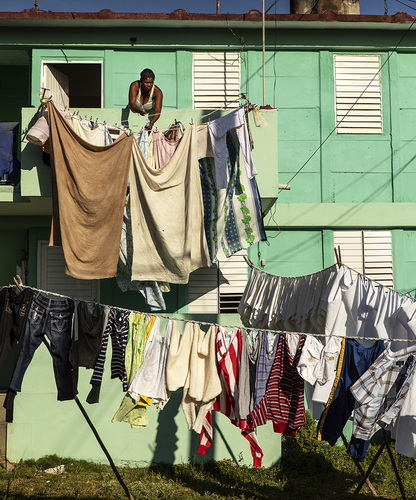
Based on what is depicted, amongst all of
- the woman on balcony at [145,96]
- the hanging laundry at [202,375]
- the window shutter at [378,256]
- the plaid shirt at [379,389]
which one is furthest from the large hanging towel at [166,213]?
the window shutter at [378,256]

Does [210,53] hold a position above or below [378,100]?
above

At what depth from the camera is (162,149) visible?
8.03m

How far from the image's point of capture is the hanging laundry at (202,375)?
5953 millimetres

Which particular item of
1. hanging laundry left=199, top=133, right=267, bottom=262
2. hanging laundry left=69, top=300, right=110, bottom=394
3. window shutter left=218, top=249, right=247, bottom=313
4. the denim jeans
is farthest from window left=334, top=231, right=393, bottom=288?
the denim jeans

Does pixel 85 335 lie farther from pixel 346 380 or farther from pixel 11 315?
pixel 346 380

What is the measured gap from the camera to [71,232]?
7.54m

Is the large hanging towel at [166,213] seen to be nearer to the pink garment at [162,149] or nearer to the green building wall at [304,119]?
the pink garment at [162,149]

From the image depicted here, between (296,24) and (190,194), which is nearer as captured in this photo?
(190,194)

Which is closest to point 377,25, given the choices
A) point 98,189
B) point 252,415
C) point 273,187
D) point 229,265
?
point 273,187

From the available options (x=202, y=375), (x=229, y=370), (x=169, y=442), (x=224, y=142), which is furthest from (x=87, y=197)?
(x=169, y=442)

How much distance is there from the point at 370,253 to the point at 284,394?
A: 500cm

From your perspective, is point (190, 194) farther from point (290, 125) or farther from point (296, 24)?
point (296, 24)

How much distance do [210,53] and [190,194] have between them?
4165 mm

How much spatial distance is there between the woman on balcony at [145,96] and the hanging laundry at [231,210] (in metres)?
1.59
